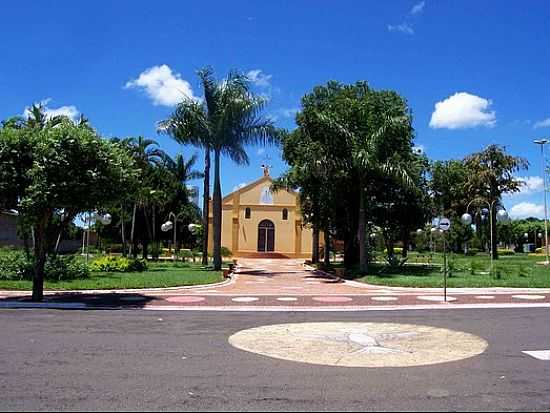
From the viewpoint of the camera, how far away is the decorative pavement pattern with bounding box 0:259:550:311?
15344 millimetres

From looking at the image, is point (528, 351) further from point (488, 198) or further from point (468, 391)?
point (488, 198)

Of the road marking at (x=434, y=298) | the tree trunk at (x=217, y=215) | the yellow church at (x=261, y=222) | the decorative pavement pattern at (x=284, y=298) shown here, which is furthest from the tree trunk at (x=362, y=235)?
the yellow church at (x=261, y=222)

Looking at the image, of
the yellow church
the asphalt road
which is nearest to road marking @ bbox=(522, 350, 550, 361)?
the asphalt road

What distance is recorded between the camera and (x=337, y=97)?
2841 cm

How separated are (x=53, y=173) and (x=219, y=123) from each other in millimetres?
15060

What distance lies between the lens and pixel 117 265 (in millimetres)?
27438

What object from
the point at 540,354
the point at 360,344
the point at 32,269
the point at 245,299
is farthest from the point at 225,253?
the point at 540,354

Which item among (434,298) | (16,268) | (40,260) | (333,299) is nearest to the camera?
(40,260)

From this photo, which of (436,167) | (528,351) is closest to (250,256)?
(436,167)

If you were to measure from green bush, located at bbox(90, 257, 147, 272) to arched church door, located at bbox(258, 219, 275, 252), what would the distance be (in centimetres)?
2662

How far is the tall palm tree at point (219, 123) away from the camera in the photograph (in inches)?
1153

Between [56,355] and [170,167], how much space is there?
1465 inches

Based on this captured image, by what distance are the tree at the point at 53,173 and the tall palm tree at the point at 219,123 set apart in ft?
44.7

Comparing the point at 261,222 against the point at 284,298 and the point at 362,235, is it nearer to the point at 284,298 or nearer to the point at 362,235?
the point at 362,235
